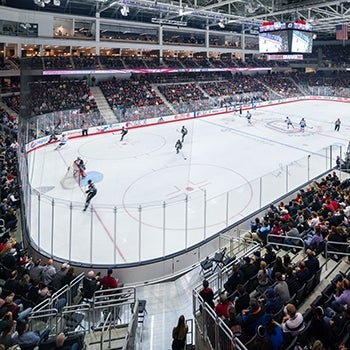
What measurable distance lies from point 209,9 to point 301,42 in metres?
11.4

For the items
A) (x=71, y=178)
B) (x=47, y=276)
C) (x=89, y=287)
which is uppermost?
(x=71, y=178)

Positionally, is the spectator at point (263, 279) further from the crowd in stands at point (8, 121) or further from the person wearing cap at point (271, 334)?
the crowd in stands at point (8, 121)

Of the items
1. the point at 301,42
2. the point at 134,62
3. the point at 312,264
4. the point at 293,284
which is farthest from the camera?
the point at 134,62

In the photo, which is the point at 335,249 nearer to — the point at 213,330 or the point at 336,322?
the point at 336,322

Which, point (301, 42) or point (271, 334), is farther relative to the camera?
point (301, 42)

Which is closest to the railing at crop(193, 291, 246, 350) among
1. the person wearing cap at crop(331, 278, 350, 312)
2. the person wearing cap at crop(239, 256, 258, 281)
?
the person wearing cap at crop(239, 256, 258, 281)

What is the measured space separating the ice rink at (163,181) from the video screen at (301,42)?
5189 millimetres

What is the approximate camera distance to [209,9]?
2836 cm

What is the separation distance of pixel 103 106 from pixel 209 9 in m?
11.8

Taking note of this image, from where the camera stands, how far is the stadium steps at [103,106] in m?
25.1

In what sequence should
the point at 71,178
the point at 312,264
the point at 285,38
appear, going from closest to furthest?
the point at 312,264 < the point at 71,178 < the point at 285,38

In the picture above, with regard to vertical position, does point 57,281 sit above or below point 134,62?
below

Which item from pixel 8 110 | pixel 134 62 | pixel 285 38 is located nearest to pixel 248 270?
pixel 285 38

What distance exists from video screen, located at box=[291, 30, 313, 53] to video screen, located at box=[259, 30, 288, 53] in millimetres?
444
